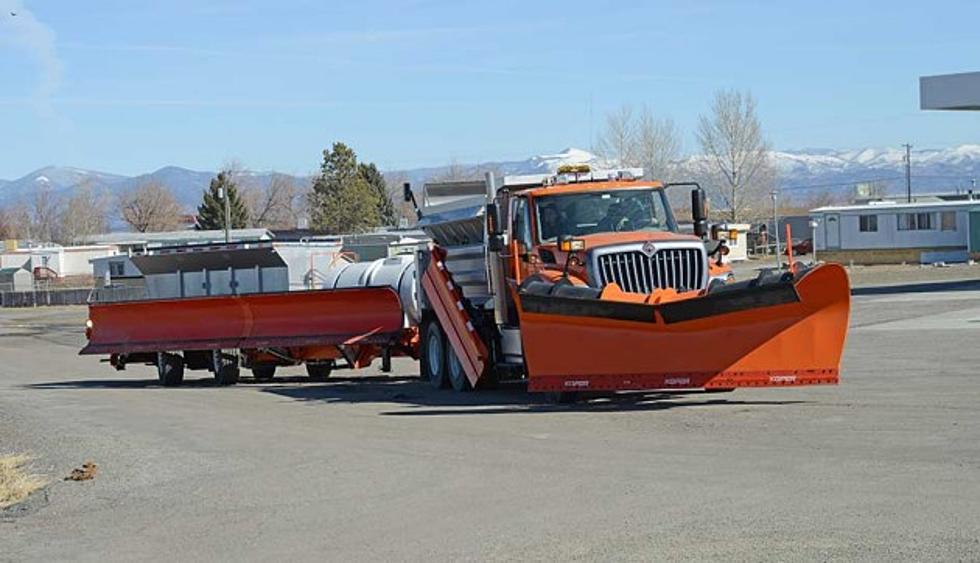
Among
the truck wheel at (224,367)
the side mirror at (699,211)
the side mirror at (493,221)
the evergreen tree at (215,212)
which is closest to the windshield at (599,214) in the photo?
the side mirror at (699,211)

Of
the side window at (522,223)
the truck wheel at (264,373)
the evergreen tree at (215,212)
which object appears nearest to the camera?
the side window at (522,223)

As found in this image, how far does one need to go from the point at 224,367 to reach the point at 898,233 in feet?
184

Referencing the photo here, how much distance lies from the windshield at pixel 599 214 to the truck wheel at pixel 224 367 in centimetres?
883

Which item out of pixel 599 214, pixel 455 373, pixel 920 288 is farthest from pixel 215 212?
pixel 599 214

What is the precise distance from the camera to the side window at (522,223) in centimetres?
1884

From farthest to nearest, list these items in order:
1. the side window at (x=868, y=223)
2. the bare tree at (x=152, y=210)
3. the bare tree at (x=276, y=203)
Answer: the bare tree at (x=152, y=210)
the bare tree at (x=276, y=203)
the side window at (x=868, y=223)

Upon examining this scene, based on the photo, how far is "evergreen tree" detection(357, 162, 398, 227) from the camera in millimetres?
117500

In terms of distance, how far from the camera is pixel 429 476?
12734 mm

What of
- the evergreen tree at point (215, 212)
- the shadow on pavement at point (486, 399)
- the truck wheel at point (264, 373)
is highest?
the evergreen tree at point (215, 212)

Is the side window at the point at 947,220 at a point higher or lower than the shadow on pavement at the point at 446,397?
higher

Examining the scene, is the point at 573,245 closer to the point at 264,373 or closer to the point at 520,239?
the point at 520,239

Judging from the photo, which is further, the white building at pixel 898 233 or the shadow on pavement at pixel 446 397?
the white building at pixel 898 233

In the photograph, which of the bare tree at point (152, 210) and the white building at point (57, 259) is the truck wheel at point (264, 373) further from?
the bare tree at point (152, 210)

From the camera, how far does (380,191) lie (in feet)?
397
